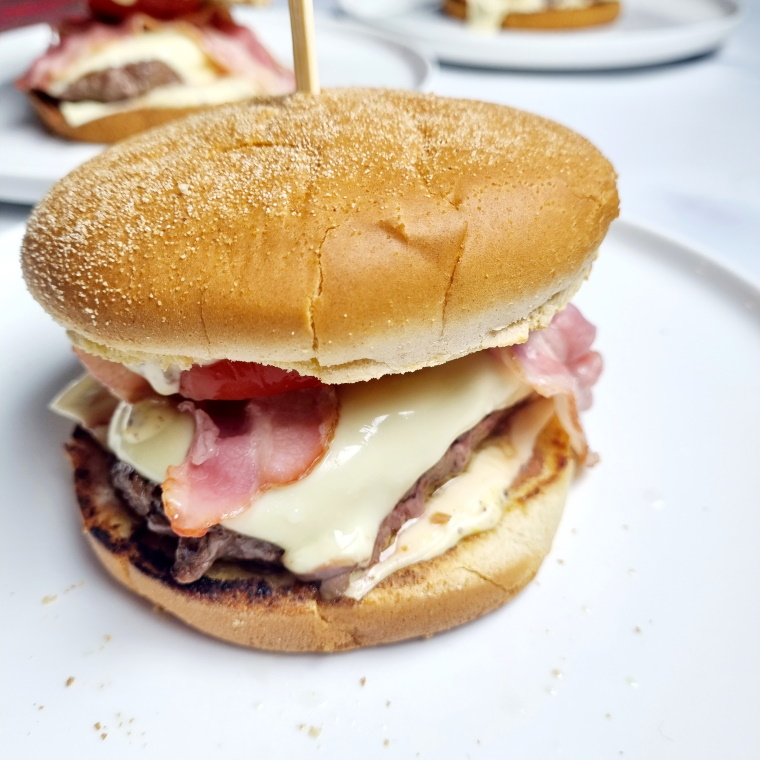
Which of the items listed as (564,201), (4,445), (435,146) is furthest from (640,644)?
(4,445)

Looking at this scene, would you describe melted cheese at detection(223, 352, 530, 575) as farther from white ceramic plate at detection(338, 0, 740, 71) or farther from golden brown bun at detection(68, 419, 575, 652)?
white ceramic plate at detection(338, 0, 740, 71)

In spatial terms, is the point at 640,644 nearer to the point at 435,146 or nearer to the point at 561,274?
the point at 561,274

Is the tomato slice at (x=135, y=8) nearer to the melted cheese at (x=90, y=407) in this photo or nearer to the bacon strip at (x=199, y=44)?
the bacon strip at (x=199, y=44)

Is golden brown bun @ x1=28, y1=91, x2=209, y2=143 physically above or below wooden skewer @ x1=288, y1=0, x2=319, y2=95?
below

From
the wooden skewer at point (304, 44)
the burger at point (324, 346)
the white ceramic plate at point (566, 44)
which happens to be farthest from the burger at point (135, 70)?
the burger at point (324, 346)

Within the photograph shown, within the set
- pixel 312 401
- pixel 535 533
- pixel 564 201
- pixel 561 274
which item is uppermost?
pixel 564 201

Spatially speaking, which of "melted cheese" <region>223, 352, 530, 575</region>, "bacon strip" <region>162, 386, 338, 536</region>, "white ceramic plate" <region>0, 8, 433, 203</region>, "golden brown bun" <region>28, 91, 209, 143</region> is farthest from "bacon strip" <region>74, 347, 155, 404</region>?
"golden brown bun" <region>28, 91, 209, 143</region>

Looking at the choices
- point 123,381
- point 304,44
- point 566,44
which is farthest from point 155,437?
point 566,44
